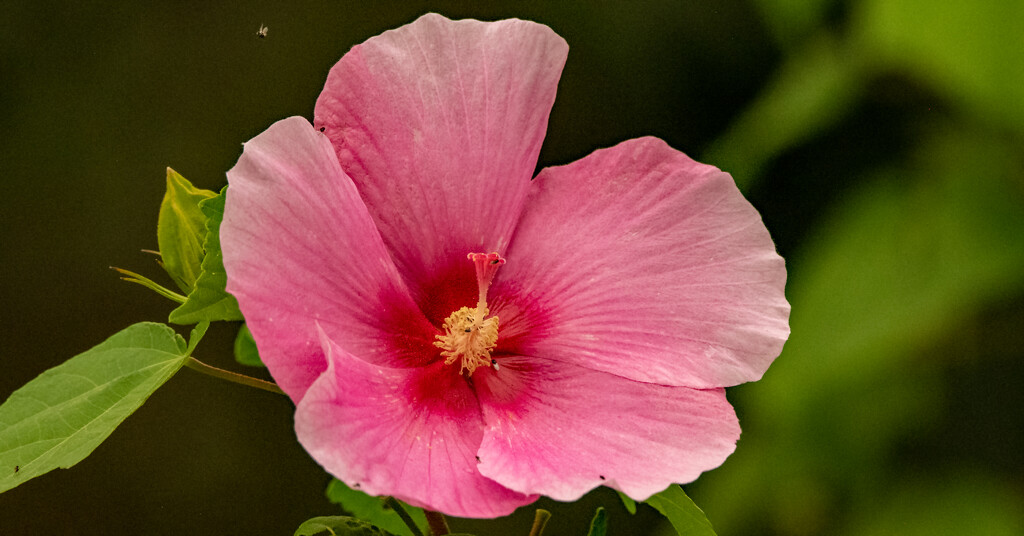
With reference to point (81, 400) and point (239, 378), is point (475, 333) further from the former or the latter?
point (81, 400)

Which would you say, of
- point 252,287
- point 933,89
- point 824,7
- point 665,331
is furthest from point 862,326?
point 252,287

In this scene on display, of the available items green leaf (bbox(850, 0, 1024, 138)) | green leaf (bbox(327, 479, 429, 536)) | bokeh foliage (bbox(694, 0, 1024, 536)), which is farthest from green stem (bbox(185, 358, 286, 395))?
green leaf (bbox(850, 0, 1024, 138))

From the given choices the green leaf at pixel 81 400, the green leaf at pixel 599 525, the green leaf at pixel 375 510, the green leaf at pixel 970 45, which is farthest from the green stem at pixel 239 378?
the green leaf at pixel 970 45

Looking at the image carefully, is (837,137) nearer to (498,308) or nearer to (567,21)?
(567,21)

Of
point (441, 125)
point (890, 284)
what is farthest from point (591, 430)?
point (890, 284)

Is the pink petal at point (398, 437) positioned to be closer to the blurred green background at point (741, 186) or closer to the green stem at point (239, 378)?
the green stem at point (239, 378)

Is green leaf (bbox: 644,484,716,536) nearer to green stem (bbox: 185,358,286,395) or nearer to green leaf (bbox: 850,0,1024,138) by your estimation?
green stem (bbox: 185,358,286,395)
